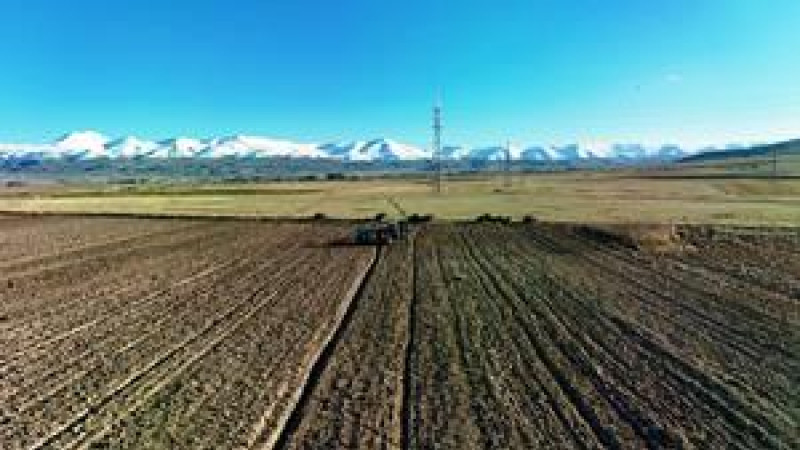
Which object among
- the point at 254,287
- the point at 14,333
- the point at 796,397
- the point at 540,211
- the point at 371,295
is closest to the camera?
the point at 796,397

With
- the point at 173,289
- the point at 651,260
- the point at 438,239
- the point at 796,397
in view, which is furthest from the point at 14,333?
the point at 438,239

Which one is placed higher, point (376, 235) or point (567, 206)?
point (376, 235)

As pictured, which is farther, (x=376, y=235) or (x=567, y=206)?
(x=567, y=206)

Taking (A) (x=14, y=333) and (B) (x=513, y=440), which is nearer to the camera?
(B) (x=513, y=440)

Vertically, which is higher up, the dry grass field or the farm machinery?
the farm machinery

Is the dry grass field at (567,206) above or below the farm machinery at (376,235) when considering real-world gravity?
below

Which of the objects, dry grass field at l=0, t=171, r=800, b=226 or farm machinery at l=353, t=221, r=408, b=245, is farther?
dry grass field at l=0, t=171, r=800, b=226

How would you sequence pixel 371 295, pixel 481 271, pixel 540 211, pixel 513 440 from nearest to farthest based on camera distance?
pixel 513 440 → pixel 371 295 → pixel 481 271 → pixel 540 211

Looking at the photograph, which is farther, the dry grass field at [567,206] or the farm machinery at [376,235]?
the dry grass field at [567,206]

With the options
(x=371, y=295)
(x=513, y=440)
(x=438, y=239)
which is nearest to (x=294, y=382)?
(x=513, y=440)

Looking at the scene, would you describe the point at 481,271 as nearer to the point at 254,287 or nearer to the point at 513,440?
the point at 254,287
